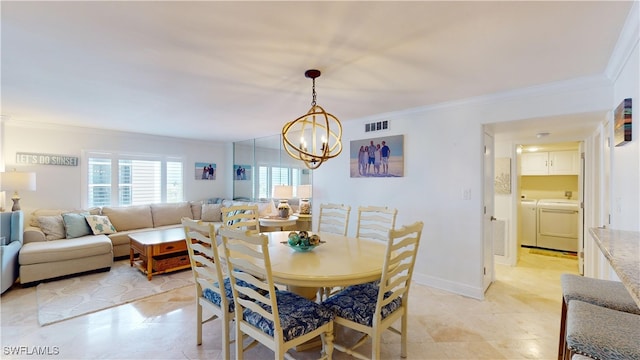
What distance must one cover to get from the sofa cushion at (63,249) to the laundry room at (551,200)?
6.53m

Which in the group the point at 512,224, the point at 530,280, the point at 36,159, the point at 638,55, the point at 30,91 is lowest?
the point at 530,280

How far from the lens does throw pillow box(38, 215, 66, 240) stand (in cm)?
406

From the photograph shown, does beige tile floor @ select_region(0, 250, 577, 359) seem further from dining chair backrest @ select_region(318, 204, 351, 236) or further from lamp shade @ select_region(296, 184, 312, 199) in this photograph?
lamp shade @ select_region(296, 184, 312, 199)

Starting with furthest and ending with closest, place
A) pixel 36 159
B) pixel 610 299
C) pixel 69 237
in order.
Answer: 1. pixel 36 159
2. pixel 69 237
3. pixel 610 299

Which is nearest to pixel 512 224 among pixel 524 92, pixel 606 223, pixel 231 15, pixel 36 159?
pixel 606 223

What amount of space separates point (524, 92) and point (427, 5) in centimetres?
196

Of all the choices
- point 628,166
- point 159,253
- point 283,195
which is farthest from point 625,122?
point 159,253

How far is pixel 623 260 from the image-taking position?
1.04 metres

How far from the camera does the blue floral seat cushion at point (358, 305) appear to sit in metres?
1.82

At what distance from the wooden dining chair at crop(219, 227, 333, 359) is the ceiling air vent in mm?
2716

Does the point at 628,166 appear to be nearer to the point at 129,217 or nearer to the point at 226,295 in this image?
the point at 226,295

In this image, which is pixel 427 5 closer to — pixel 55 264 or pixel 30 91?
pixel 30 91

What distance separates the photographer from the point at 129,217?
4.98m

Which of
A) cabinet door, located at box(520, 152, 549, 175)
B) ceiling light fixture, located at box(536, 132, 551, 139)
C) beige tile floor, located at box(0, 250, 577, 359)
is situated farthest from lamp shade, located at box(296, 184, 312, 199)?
cabinet door, located at box(520, 152, 549, 175)
